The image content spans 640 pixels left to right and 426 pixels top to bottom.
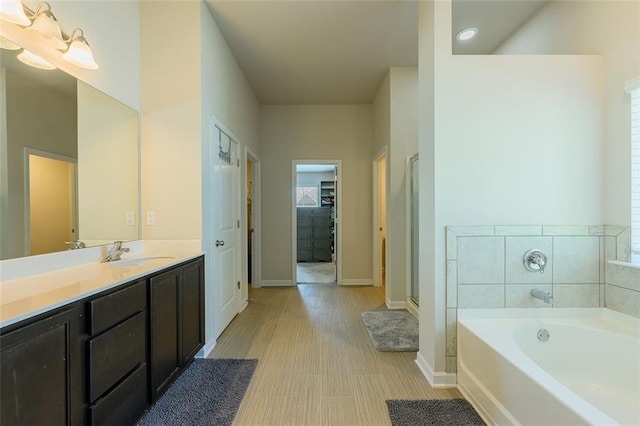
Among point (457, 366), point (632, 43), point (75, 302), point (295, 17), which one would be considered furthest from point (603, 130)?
point (75, 302)

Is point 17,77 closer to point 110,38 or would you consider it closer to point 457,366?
point 110,38

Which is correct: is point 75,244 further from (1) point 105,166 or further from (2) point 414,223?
(2) point 414,223

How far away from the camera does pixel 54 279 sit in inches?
57.3

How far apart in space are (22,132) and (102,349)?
1.15m

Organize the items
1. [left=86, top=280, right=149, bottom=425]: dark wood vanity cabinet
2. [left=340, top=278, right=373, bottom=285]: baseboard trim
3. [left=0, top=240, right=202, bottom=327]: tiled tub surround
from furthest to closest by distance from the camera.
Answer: [left=340, top=278, right=373, bottom=285]: baseboard trim → [left=86, top=280, right=149, bottom=425]: dark wood vanity cabinet → [left=0, top=240, right=202, bottom=327]: tiled tub surround

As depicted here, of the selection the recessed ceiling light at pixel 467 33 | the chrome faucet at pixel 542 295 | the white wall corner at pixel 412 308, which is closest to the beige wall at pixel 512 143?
the chrome faucet at pixel 542 295

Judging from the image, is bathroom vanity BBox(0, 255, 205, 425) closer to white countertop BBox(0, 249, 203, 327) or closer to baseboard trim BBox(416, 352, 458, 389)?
white countertop BBox(0, 249, 203, 327)

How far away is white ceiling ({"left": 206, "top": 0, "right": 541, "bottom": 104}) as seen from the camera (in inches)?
94.3

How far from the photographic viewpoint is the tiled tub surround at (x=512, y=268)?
1.92m

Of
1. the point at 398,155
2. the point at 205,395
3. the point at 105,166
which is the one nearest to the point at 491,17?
the point at 398,155

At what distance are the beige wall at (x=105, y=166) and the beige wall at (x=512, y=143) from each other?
7.48 ft

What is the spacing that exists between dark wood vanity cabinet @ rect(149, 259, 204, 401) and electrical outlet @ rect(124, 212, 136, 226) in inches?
24.0

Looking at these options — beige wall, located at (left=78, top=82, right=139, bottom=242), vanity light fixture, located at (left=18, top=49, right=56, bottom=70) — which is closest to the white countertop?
beige wall, located at (left=78, top=82, right=139, bottom=242)

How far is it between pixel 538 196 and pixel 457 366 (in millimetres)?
1269
